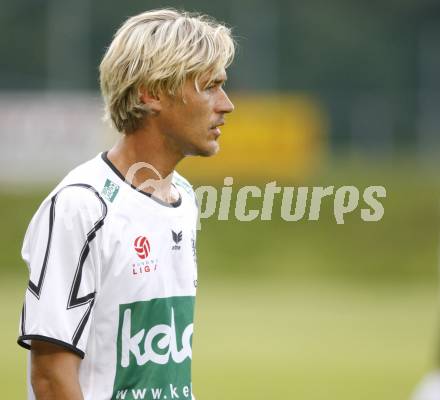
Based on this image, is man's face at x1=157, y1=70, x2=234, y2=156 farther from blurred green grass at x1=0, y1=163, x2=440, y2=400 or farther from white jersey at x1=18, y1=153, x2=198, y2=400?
blurred green grass at x1=0, y1=163, x2=440, y2=400

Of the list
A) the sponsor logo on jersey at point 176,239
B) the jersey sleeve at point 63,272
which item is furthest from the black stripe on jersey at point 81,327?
the sponsor logo on jersey at point 176,239

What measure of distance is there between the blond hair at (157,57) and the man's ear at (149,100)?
1 centimetres

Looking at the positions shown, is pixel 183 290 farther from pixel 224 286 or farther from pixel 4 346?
pixel 224 286

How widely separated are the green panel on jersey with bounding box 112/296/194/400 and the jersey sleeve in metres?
0.18

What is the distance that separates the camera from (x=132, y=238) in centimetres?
373

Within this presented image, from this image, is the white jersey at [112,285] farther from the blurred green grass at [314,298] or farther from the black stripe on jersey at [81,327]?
the blurred green grass at [314,298]

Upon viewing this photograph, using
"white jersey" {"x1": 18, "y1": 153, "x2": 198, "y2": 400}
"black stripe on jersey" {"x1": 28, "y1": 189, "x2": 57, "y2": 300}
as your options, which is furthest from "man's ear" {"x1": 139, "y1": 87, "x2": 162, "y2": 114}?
"black stripe on jersey" {"x1": 28, "y1": 189, "x2": 57, "y2": 300}

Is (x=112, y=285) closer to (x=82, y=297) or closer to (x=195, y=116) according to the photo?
(x=82, y=297)

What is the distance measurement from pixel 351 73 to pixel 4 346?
58.1ft

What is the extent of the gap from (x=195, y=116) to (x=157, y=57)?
0.29 m

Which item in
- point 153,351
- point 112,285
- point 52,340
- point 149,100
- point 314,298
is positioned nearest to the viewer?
point 52,340

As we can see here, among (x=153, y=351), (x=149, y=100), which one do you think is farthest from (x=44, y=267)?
(x=149, y=100)

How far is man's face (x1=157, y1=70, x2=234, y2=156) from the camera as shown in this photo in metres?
3.94

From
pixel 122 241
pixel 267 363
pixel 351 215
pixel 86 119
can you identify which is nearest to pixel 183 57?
pixel 122 241
